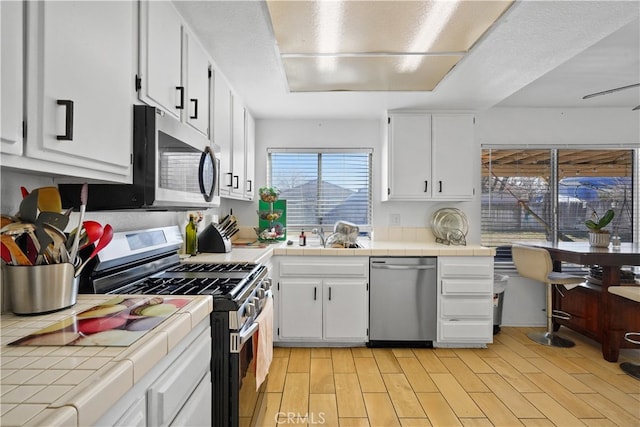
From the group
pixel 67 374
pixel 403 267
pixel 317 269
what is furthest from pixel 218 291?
pixel 403 267

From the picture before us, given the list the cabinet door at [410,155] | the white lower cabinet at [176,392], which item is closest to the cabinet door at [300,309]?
the cabinet door at [410,155]

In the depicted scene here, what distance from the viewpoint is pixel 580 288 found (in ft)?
10.7

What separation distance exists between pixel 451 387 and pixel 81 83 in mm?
2612

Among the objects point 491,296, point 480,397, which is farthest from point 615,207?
point 480,397

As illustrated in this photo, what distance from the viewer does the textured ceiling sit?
1.71m

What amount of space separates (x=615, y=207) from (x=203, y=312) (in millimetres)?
4357

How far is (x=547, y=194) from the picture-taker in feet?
12.3

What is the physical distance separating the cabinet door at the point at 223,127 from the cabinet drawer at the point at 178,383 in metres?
1.36

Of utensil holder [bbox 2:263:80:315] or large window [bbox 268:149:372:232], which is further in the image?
large window [bbox 268:149:372:232]

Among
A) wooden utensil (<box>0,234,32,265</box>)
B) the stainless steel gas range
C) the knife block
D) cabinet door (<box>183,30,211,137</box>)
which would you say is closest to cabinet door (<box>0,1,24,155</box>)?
wooden utensil (<box>0,234,32,265</box>)

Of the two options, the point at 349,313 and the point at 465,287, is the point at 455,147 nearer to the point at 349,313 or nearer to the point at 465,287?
the point at 465,287

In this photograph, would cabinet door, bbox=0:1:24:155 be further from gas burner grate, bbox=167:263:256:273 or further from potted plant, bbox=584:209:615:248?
potted plant, bbox=584:209:615:248

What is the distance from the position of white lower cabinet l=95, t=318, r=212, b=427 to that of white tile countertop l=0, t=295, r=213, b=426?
0.16ft

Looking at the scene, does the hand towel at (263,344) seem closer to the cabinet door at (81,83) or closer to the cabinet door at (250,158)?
the cabinet door at (81,83)
